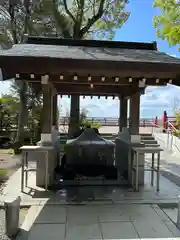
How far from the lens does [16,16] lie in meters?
12.6

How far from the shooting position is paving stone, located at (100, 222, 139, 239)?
11.8ft

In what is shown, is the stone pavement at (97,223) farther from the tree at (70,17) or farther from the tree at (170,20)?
the tree at (70,17)

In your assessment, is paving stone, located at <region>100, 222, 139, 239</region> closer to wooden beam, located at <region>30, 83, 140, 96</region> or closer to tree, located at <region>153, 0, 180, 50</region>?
wooden beam, located at <region>30, 83, 140, 96</region>

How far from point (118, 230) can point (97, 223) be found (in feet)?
1.28

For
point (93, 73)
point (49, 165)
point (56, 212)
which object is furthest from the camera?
point (49, 165)

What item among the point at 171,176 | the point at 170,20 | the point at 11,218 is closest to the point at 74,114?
the point at 170,20

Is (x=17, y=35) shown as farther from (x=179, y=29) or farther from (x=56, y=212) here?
(x=56, y=212)

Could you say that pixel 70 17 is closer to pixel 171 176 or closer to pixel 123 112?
pixel 123 112

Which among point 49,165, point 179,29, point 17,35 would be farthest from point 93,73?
point 17,35

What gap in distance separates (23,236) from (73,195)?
1.93 m

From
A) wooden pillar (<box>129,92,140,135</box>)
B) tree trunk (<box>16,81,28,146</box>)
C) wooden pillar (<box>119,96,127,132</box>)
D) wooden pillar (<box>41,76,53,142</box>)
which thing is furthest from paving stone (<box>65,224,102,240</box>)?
tree trunk (<box>16,81,28,146</box>)

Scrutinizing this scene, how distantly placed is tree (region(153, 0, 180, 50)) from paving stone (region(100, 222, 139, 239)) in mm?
6945

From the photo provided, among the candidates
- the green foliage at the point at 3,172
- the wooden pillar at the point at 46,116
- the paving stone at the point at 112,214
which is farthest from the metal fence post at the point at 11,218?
the green foliage at the point at 3,172

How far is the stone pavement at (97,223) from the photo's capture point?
11.8ft
